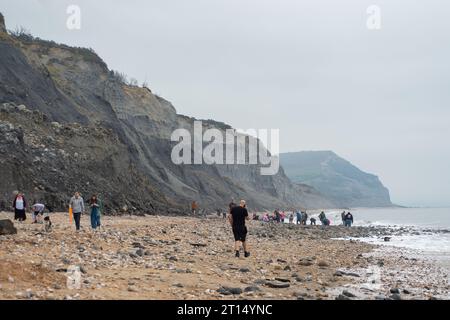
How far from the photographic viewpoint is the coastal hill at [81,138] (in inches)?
1089

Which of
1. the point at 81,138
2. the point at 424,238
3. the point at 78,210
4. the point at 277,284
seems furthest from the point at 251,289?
the point at 424,238

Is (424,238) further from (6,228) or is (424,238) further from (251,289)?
(6,228)

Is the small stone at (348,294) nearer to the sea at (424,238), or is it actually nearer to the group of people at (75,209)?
the sea at (424,238)

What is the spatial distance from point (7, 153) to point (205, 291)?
A: 20.3m

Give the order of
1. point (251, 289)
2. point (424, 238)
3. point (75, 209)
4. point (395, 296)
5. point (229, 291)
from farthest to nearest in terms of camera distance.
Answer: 1. point (424, 238)
2. point (75, 209)
3. point (395, 296)
4. point (251, 289)
5. point (229, 291)

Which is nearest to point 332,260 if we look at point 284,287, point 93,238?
point 284,287

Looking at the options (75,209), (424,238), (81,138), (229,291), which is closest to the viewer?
(229,291)

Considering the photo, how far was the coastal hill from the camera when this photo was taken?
90.8ft

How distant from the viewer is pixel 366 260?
19203 millimetres

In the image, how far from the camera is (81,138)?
1334 inches

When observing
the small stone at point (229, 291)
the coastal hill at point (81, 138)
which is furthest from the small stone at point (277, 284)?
the coastal hill at point (81, 138)

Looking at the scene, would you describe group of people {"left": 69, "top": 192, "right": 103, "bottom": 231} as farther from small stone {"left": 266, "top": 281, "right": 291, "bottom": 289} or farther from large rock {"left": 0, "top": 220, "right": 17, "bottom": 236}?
small stone {"left": 266, "top": 281, "right": 291, "bottom": 289}

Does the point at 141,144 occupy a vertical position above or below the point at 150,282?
above
